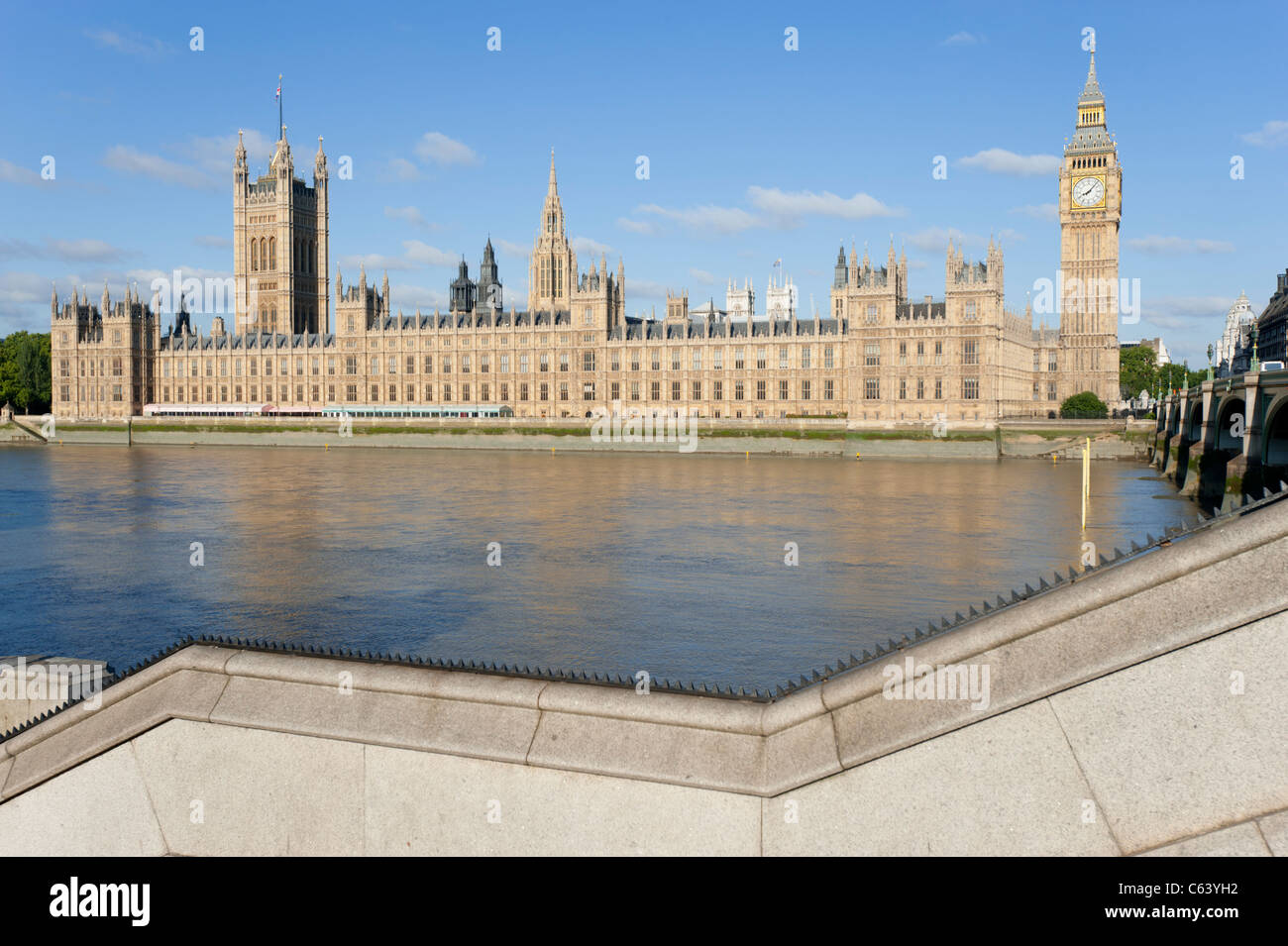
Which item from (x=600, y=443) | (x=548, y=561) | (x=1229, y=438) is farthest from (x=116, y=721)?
(x=600, y=443)

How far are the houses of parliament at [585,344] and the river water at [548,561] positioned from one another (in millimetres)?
36762

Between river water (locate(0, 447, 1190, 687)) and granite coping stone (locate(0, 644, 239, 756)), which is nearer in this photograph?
granite coping stone (locate(0, 644, 239, 756))

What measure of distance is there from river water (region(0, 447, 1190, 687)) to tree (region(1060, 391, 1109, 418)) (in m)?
34.0

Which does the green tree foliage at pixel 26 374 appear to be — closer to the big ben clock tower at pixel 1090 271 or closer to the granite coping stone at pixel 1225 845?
the big ben clock tower at pixel 1090 271

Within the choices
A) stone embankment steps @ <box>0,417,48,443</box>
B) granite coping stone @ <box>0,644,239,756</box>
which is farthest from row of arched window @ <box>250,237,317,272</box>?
granite coping stone @ <box>0,644,239,756</box>

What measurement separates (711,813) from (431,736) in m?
Answer: 1.58

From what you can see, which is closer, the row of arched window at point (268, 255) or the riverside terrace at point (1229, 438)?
the riverside terrace at point (1229, 438)

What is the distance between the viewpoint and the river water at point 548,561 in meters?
18.1

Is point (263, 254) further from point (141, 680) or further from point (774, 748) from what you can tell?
point (774, 748)

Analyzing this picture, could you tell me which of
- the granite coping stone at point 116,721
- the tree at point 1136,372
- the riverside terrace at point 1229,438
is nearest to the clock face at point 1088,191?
the riverside terrace at point 1229,438

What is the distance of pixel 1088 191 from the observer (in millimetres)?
102562

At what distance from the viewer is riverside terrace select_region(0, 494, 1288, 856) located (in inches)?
185

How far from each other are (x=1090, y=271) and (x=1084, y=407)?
65.5 ft

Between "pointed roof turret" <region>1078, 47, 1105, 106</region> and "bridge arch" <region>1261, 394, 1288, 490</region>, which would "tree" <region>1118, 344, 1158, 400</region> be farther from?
"bridge arch" <region>1261, 394, 1288, 490</region>
